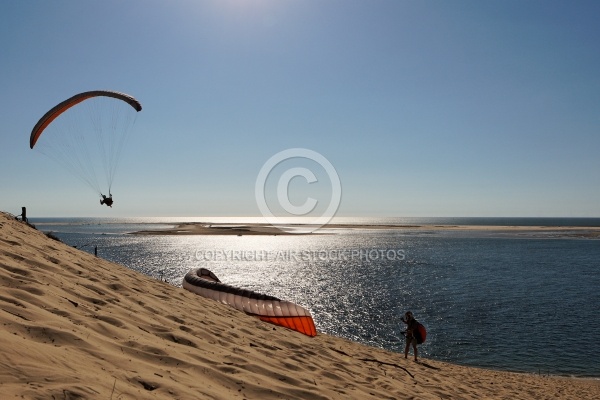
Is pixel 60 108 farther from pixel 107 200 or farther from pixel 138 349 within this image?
pixel 138 349

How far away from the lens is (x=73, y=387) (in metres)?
3.20

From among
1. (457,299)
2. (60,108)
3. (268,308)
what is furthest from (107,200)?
(457,299)

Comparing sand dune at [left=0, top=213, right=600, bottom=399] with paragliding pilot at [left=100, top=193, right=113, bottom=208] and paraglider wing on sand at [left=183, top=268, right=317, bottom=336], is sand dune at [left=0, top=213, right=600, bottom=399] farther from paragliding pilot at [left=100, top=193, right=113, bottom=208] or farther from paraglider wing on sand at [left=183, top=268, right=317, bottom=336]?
paragliding pilot at [left=100, top=193, right=113, bottom=208]

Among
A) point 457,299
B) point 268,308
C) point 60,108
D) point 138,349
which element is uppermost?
point 60,108

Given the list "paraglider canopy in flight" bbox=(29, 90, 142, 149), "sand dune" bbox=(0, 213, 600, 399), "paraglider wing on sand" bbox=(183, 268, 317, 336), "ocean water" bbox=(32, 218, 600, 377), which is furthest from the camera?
"ocean water" bbox=(32, 218, 600, 377)

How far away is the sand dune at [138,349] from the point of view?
355 cm

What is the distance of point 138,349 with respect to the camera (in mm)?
4754

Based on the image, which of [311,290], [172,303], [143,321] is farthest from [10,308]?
[311,290]

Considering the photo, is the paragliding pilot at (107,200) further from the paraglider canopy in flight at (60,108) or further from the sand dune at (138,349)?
the sand dune at (138,349)

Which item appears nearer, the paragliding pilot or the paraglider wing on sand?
the paraglider wing on sand

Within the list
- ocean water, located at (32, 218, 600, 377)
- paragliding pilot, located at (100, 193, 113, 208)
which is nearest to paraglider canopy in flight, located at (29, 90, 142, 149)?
paragliding pilot, located at (100, 193, 113, 208)

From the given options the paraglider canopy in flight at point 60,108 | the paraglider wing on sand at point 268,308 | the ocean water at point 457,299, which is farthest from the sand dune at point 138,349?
the ocean water at point 457,299

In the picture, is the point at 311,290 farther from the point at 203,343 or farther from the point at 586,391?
the point at 203,343

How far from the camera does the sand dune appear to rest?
3.55 metres
